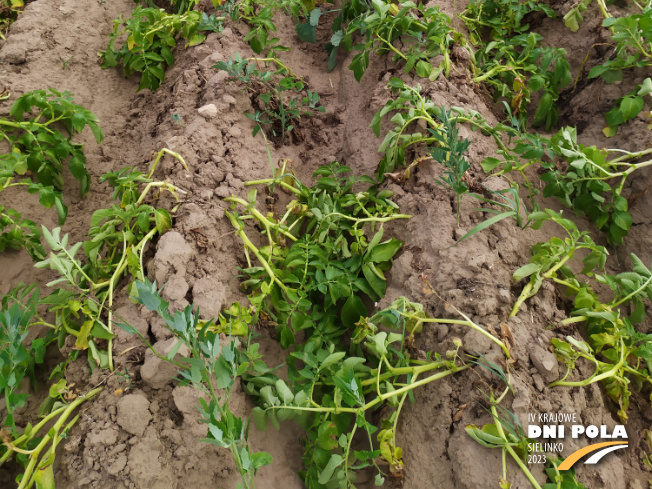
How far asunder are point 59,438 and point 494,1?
3.41 m

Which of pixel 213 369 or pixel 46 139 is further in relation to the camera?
pixel 46 139

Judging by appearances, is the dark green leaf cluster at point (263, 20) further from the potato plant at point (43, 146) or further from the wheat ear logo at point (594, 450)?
the wheat ear logo at point (594, 450)

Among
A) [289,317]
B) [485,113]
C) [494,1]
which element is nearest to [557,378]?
[289,317]

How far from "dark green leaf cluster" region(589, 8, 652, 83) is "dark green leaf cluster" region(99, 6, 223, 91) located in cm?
223

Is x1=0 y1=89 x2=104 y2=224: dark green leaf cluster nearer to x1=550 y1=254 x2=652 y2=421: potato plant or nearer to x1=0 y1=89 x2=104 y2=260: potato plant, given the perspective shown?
x1=0 y1=89 x2=104 y2=260: potato plant

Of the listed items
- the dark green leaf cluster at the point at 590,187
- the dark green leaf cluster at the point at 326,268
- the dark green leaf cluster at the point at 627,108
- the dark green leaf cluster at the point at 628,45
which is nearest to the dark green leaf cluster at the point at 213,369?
the dark green leaf cluster at the point at 326,268

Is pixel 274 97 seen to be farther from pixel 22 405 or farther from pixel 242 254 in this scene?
pixel 22 405

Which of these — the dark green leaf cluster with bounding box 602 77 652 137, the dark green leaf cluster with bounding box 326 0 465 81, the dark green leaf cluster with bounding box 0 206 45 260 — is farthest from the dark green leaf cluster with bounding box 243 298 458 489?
the dark green leaf cluster with bounding box 602 77 652 137

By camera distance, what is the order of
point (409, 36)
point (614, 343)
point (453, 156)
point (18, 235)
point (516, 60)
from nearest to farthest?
point (614, 343) < point (453, 156) < point (18, 235) < point (409, 36) < point (516, 60)

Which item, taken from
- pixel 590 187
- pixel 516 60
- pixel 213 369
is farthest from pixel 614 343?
pixel 516 60

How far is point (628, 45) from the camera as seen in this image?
2.59 meters

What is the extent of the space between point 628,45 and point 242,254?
7.79 feet

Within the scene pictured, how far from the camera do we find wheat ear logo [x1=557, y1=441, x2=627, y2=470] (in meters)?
1.59

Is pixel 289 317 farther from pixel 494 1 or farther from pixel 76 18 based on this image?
pixel 76 18
